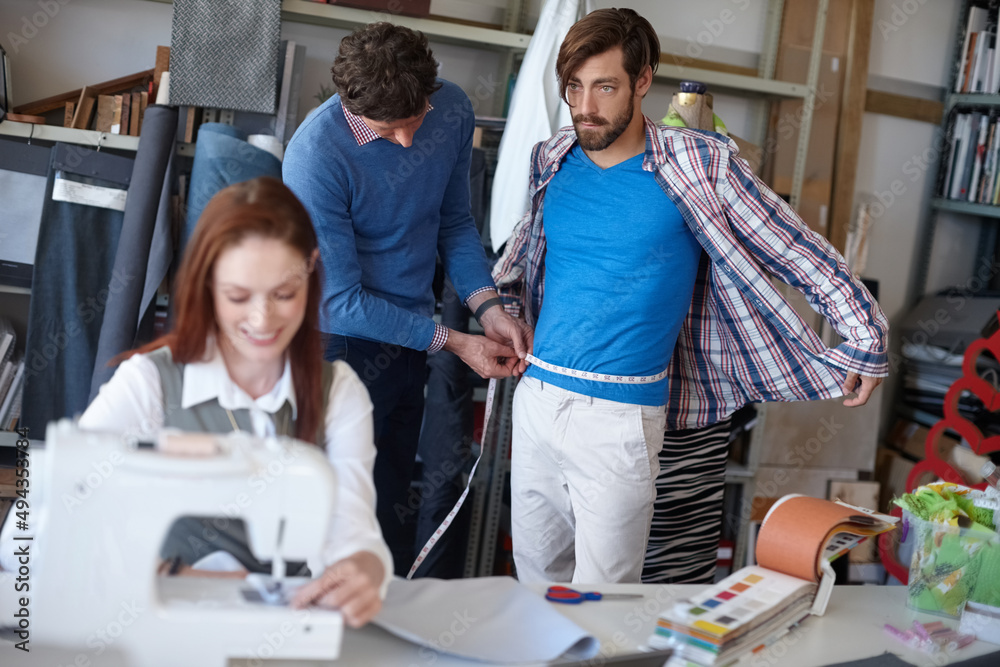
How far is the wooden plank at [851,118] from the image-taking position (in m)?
3.24

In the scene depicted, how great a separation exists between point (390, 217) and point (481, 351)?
0.32m

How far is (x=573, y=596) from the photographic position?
4.12ft

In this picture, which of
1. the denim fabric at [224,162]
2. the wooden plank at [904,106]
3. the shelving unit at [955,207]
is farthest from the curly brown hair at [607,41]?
the shelving unit at [955,207]

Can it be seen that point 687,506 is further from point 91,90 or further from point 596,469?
point 91,90

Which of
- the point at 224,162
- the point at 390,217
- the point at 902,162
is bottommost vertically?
the point at 390,217

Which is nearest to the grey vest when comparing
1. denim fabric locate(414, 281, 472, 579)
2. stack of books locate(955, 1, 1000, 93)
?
denim fabric locate(414, 281, 472, 579)

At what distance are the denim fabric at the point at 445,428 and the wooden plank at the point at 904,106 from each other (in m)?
1.99

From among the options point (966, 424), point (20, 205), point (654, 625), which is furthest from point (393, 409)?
point (966, 424)

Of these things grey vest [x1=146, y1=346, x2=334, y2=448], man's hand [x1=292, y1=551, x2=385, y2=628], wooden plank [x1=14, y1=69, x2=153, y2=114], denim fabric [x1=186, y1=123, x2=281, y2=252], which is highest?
wooden plank [x1=14, y1=69, x2=153, y2=114]

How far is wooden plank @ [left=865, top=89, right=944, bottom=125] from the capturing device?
337cm

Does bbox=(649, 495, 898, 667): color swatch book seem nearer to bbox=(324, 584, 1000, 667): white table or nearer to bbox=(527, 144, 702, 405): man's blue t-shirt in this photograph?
bbox=(324, 584, 1000, 667): white table

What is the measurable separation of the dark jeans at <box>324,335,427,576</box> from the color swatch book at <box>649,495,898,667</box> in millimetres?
637

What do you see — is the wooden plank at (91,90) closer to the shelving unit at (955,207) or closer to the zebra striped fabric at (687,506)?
the zebra striped fabric at (687,506)

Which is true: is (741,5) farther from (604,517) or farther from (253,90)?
(604,517)
